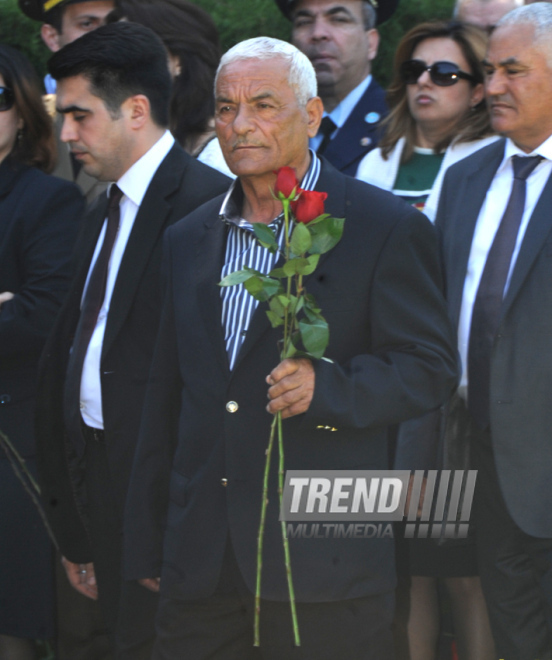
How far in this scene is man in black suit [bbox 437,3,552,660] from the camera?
10.9 feet

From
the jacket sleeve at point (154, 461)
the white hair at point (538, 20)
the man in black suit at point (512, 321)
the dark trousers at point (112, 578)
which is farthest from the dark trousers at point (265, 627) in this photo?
the white hair at point (538, 20)

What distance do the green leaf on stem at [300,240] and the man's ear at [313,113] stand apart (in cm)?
67

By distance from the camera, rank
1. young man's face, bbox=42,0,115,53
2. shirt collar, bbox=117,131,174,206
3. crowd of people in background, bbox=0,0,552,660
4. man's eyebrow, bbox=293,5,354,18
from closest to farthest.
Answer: crowd of people in background, bbox=0,0,552,660 < shirt collar, bbox=117,131,174,206 < man's eyebrow, bbox=293,5,354,18 < young man's face, bbox=42,0,115,53

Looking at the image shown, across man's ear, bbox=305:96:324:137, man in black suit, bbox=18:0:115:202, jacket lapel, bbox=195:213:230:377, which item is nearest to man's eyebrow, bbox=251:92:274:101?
man's ear, bbox=305:96:324:137

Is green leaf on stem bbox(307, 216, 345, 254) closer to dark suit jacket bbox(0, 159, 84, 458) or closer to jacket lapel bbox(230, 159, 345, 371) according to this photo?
jacket lapel bbox(230, 159, 345, 371)

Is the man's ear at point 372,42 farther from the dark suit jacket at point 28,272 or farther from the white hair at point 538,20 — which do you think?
the dark suit jacket at point 28,272

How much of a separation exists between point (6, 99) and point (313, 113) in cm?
169

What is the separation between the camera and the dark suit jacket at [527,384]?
3309 millimetres

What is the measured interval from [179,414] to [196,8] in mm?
2074

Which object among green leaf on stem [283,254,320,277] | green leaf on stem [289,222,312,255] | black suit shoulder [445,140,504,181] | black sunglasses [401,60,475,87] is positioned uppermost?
black sunglasses [401,60,475,87]

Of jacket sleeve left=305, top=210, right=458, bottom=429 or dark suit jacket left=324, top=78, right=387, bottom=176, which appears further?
dark suit jacket left=324, top=78, right=387, bottom=176

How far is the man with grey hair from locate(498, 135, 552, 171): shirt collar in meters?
1.07

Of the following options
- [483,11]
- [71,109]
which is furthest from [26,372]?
[483,11]

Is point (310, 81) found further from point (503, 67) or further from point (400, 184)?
point (400, 184)
